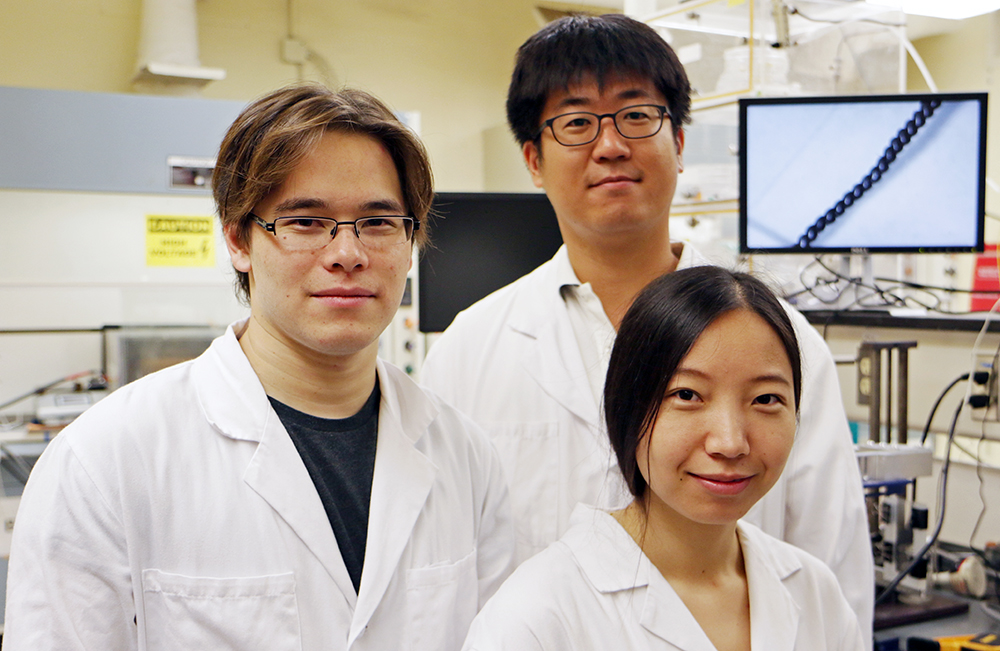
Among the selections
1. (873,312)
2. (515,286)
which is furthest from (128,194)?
(873,312)

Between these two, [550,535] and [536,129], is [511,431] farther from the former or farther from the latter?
[536,129]

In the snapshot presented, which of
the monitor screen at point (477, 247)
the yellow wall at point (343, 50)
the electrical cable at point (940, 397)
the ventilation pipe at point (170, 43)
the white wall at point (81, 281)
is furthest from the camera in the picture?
the yellow wall at point (343, 50)

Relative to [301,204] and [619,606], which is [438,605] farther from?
[301,204]

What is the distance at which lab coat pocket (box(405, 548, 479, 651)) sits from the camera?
1053 millimetres

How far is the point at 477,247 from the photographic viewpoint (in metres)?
2.26

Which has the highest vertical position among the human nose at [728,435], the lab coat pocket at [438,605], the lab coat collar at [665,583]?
the human nose at [728,435]

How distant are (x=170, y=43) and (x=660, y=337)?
399 centimetres

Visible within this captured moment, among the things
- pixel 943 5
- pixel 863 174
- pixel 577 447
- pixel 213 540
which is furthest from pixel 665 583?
pixel 943 5

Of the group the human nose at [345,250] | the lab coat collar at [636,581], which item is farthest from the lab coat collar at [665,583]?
the human nose at [345,250]

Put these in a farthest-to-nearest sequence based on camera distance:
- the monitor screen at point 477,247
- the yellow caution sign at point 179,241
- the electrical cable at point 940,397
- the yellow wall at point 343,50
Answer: the yellow wall at point 343,50 < the yellow caution sign at point 179,241 < the monitor screen at point 477,247 < the electrical cable at point 940,397

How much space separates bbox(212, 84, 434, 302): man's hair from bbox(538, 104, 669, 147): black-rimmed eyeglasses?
11.8 inches

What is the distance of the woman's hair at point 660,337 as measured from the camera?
920mm

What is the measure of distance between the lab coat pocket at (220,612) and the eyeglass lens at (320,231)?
15.3 inches

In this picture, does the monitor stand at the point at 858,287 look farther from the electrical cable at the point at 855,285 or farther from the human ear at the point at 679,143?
the human ear at the point at 679,143
